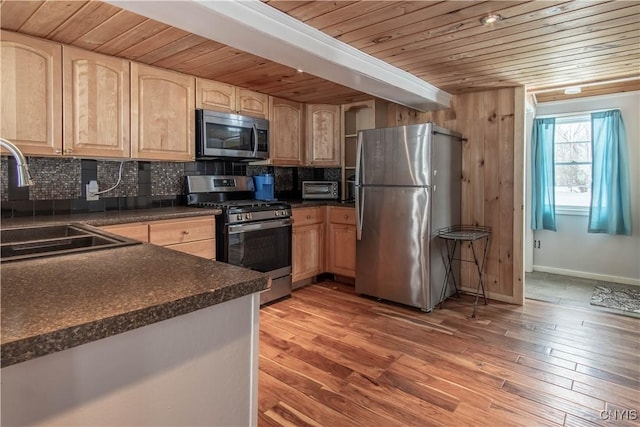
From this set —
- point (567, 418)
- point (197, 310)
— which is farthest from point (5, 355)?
point (567, 418)

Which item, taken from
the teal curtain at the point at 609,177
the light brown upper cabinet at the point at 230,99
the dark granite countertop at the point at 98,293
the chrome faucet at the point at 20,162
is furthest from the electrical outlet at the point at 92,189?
the teal curtain at the point at 609,177

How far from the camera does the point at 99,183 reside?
9.63ft

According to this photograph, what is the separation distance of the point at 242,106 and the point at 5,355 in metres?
3.24

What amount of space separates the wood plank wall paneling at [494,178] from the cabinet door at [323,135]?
117 cm

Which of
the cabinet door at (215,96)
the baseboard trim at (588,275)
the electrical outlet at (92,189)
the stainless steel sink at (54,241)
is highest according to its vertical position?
the cabinet door at (215,96)

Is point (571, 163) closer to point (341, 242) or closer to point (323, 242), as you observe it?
point (341, 242)

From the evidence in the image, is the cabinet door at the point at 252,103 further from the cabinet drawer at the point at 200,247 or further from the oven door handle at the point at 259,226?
the cabinet drawer at the point at 200,247

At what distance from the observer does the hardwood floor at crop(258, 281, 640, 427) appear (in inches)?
75.5

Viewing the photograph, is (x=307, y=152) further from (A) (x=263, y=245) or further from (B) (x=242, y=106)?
(A) (x=263, y=245)

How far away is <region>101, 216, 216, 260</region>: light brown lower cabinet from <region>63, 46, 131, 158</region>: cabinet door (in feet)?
1.94

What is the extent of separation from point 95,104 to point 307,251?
2291 mm

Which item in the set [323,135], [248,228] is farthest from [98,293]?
[323,135]

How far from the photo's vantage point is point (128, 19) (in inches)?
83.0

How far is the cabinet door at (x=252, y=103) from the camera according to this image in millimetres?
3559
